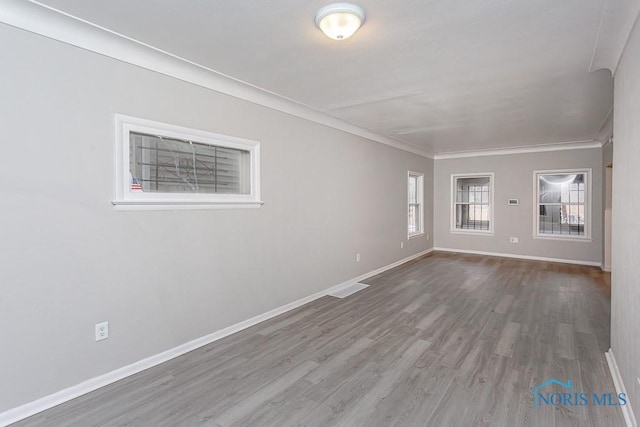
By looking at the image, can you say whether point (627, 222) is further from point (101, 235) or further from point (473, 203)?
point (473, 203)

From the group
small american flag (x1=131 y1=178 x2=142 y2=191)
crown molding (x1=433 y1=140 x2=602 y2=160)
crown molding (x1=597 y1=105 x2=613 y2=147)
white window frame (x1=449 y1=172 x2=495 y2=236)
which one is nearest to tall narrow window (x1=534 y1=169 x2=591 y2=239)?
crown molding (x1=433 y1=140 x2=602 y2=160)

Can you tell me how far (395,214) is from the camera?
6.41 metres

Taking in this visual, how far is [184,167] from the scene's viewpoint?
2.95 metres

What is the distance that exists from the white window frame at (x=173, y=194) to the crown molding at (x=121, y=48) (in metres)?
0.45

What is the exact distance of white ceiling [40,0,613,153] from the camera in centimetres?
201

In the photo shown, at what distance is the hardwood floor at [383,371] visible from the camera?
6.74 ft

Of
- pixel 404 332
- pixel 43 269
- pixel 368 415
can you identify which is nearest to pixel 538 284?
pixel 404 332

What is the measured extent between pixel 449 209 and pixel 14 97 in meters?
7.99

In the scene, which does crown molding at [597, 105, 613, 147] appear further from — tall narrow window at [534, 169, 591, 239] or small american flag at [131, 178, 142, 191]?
small american flag at [131, 178, 142, 191]

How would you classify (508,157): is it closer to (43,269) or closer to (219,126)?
(219,126)

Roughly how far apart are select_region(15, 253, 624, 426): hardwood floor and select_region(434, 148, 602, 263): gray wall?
113 inches

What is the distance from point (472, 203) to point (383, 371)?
21.2 ft

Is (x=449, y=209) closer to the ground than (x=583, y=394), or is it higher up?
higher up

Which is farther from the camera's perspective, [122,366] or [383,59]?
[383,59]
